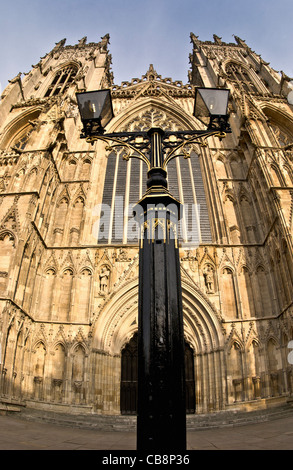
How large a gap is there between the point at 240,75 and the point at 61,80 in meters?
15.6

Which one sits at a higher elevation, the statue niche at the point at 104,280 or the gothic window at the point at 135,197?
the gothic window at the point at 135,197

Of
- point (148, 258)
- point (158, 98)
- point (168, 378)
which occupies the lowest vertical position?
point (168, 378)

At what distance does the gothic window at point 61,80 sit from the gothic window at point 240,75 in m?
13.5

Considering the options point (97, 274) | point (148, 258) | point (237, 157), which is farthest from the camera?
point (237, 157)

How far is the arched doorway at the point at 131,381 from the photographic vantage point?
1123 cm

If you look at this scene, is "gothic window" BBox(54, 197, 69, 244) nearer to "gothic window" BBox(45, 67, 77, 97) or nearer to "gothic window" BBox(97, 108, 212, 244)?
"gothic window" BBox(97, 108, 212, 244)

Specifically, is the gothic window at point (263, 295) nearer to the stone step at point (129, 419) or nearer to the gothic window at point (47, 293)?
the stone step at point (129, 419)

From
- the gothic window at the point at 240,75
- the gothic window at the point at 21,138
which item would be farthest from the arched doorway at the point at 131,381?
the gothic window at the point at 240,75

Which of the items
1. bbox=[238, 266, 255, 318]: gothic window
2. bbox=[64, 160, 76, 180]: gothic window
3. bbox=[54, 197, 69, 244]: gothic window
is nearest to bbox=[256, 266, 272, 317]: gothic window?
bbox=[238, 266, 255, 318]: gothic window

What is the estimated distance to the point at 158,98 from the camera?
22.6 meters
